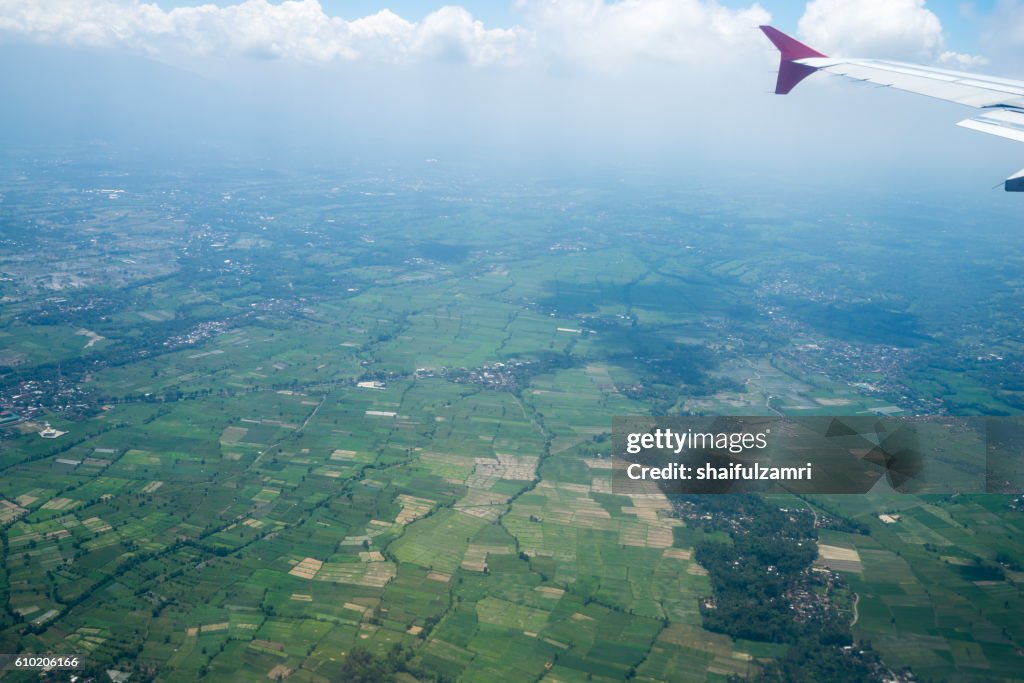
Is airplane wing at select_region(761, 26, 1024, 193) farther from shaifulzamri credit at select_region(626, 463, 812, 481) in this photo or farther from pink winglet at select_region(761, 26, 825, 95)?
shaifulzamri credit at select_region(626, 463, 812, 481)

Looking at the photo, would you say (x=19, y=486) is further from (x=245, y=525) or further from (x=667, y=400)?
(x=667, y=400)

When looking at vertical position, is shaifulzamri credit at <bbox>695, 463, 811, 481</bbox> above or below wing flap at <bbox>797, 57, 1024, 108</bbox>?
below

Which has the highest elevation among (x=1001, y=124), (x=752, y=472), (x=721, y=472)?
(x=1001, y=124)

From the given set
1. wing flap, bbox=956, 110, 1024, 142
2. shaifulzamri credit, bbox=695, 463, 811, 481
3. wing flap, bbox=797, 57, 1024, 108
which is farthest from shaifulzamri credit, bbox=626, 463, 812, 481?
wing flap, bbox=956, 110, 1024, 142

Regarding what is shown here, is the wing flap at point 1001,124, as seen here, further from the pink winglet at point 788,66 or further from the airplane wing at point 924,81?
the pink winglet at point 788,66

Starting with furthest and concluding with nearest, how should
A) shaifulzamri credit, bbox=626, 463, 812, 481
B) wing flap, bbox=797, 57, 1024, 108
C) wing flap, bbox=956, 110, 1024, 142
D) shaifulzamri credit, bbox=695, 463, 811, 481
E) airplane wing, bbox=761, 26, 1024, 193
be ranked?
shaifulzamri credit, bbox=626, 463, 812, 481
shaifulzamri credit, bbox=695, 463, 811, 481
wing flap, bbox=797, 57, 1024, 108
airplane wing, bbox=761, 26, 1024, 193
wing flap, bbox=956, 110, 1024, 142

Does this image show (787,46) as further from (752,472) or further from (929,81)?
(752,472)

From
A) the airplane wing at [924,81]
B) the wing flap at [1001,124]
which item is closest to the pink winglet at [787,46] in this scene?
the airplane wing at [924,81]

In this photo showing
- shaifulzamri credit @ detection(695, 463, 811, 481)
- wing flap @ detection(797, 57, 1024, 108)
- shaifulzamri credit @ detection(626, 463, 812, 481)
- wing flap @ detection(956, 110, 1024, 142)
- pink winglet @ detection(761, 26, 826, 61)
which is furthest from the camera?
shaifulzamri credit @ detection(626, 463, 812, 481)

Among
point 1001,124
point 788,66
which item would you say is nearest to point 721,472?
point 788,66
